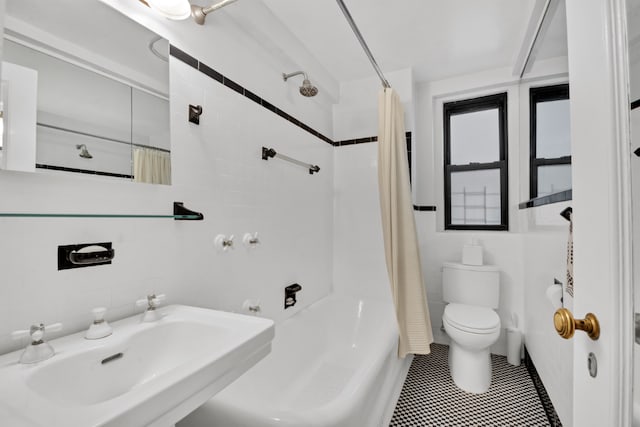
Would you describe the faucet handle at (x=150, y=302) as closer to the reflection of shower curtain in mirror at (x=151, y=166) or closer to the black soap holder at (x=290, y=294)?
the reflection of shower curtain in mirror at (x=151, y=166)

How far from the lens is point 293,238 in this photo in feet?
6.73

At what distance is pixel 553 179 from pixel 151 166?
6.15 ft

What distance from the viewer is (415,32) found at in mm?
1999

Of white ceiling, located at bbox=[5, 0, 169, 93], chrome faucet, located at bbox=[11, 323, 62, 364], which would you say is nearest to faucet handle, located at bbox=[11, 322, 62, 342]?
chrome faucet, located at bbox=[11, 323, 62, 364]

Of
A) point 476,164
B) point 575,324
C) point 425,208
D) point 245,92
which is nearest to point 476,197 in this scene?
point 476,164

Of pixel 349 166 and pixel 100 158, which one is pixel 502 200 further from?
pixel 100 158

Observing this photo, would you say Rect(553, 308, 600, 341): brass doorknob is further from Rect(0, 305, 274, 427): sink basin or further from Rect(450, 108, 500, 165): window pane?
Rect(450, 108, 500, 165): window pane

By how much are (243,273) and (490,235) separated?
2068 mm

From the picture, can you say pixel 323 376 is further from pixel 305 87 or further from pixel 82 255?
pixel 305 87

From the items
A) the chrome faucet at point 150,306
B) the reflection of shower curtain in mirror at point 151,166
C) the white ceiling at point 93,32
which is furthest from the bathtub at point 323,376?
the white ceiling at point 93,32

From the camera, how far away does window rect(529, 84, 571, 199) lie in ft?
3.95

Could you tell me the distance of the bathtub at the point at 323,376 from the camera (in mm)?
975

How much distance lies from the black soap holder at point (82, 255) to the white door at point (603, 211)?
4.13 feet

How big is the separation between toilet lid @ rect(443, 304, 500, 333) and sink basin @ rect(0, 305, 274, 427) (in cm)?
155
